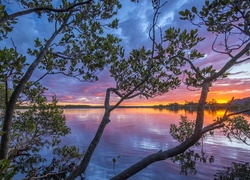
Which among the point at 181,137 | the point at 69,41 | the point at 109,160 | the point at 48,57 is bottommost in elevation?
the point at 109,160

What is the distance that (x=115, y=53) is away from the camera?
6629 mm

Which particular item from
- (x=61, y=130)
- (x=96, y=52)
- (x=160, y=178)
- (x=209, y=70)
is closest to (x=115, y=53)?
(x=96, y=52)

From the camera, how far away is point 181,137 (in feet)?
75.5

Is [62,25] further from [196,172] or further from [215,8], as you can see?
[196,172]

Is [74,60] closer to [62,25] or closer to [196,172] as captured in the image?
[62,25]

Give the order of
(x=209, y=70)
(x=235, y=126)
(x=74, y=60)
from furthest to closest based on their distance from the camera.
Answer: (x=235, y=126) → (x=74, y=60) → (x=209, y=70)

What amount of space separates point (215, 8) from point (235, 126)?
18.3 meters

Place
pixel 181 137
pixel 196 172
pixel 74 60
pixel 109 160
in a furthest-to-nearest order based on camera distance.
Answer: pixel 109 160
pixel 181 137
pixel 196 172
pixel 74 60

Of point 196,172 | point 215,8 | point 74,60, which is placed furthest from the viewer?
point 196,172

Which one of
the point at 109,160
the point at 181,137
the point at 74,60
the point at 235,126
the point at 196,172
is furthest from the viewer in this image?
the point at 109,160

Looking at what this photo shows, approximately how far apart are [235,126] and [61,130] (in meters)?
18.1

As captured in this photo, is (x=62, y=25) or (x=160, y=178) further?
(x=160, y=178)

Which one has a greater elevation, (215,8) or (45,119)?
(215,8)

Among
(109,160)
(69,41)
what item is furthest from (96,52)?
(109,160)
